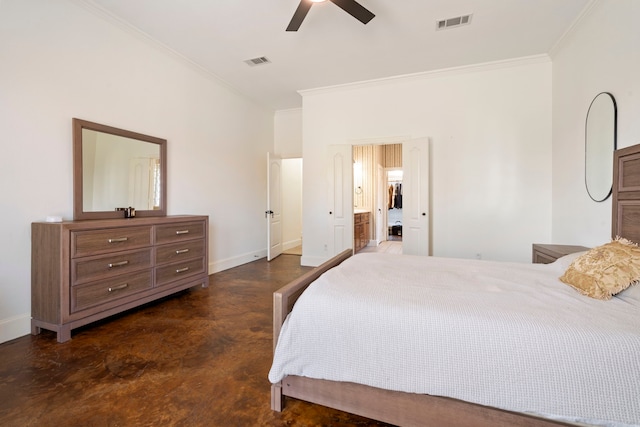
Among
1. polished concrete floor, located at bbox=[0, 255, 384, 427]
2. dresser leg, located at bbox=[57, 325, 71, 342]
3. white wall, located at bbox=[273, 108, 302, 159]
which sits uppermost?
white wall, located at bbox=[273, 108, 302, 159]

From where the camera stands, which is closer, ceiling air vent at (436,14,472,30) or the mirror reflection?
the mirror reflection

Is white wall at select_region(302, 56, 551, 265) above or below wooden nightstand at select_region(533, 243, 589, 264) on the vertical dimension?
above

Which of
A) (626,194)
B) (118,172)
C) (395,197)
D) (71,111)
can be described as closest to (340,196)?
(118,172)

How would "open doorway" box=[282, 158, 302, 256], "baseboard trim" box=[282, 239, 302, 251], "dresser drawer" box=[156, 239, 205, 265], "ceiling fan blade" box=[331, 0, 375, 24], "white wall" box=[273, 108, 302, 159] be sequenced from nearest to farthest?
"ceiling fan blade" box=[331, 0, 375, 24] < "dresser drawer" box=[156, 239, 205, 265] < "white wall" box=[273, 108, 302, 159] < "baseboard trim" box=[282, 239, 302, 251] < "open doorway" box=[282, 158, 302, 256]

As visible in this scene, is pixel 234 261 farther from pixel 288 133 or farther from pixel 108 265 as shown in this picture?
pixel 288 133

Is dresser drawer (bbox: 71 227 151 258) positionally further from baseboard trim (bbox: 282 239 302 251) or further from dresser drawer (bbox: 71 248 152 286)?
baseboard trim (bbox: 282 239 302 251)

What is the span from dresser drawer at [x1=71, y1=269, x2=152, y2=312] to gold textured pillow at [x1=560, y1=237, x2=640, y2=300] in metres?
3.46

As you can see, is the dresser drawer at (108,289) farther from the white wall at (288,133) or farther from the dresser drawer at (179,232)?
the white wall at (288,133)

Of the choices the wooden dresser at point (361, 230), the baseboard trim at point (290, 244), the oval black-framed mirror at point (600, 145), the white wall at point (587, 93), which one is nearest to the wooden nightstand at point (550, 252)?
the white wall at point (587, 93)

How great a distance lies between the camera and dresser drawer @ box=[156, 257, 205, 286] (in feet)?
9.81

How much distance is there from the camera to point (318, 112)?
496 cm

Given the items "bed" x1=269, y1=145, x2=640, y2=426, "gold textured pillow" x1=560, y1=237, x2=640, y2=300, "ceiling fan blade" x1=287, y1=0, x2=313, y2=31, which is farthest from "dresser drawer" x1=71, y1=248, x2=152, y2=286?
"gold textured pillow" x1=560, y1=237, x2=640, y2=300

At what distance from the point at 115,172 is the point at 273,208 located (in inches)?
115

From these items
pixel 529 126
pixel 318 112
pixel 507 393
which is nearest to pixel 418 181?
pixel 529 126
